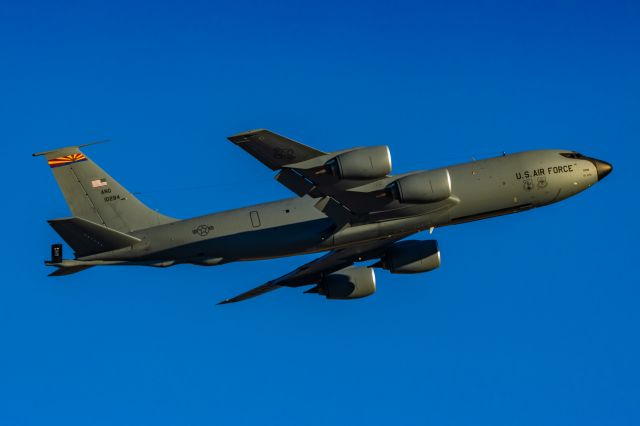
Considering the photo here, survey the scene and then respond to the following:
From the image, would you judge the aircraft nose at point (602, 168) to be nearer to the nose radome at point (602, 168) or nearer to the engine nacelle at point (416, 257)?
the nose radome at point (602, 168)

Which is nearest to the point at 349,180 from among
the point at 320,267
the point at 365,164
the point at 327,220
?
the point at 365,164

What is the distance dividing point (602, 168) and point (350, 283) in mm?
15445

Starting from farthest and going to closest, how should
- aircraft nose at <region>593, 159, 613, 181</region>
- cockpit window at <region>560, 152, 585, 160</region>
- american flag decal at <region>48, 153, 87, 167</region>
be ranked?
american flag decal at <region>48, 153, 87, 167</region>, aircraft nose at <region>593, 159, 613, 181</region>, cockpit window at <region>560, 152, 585, 160</region>

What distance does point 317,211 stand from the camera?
49.6m

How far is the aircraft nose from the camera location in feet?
167

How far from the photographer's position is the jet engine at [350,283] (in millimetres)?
54688

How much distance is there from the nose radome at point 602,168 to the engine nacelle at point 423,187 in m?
10.3

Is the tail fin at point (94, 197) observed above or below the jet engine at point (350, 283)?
above

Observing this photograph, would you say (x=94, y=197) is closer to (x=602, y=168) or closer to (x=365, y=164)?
(x=365, y=164)

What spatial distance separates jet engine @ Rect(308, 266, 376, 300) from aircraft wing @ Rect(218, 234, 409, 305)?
19.9 inches

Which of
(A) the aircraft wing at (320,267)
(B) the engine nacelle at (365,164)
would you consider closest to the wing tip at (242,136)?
(B) the engine nacelle at (365,164)

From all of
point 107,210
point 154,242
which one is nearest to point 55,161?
point 107,210

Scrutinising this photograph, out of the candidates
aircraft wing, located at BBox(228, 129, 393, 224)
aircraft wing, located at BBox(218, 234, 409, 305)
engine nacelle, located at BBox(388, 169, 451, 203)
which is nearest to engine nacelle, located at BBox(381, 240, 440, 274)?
aircraft wing, located at BBox(218, 234, 409, 305)

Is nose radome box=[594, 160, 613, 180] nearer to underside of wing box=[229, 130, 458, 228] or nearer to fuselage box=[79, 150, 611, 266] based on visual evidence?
fuselage box=[79, 150, 611, 266]
